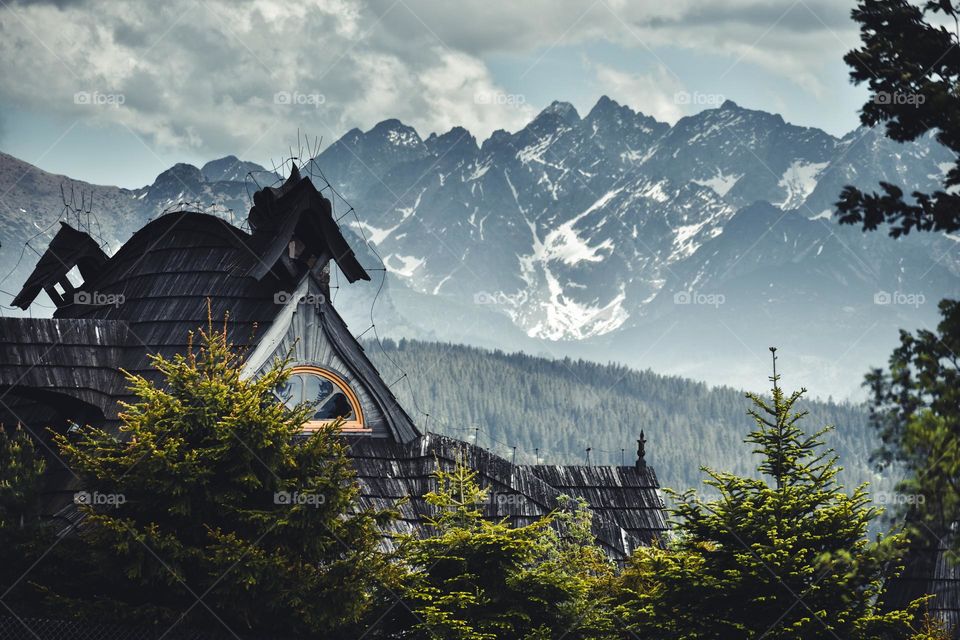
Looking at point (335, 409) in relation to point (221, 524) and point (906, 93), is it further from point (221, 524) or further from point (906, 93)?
point (906, 93)

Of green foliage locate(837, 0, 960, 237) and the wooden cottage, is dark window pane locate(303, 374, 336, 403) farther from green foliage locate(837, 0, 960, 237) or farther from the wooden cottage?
green foliage locate(837, 0, 960, 237)

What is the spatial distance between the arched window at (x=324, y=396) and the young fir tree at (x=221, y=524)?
5.26m

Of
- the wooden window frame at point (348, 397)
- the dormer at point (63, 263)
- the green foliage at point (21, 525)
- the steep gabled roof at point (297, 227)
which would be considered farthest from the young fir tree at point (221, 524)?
the dormer at point (63, 263)

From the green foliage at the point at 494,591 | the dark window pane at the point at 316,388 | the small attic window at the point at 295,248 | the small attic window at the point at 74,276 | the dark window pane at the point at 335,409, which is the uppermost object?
the small attic window at the point at 74,276

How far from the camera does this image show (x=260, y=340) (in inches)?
905

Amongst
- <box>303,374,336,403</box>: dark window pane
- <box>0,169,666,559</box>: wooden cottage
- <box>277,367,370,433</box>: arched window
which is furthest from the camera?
<box>303,374,336,403</box>: dark window pane

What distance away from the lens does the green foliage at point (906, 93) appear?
12.7m

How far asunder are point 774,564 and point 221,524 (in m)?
7.27

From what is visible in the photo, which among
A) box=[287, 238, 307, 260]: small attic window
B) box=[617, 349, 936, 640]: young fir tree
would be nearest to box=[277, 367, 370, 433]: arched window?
box=[287, 238, 307, 260]: small attic window

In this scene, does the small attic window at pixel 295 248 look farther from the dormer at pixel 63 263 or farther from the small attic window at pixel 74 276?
the small attic window at pixel 74 276

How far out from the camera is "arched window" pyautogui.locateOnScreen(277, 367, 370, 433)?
23672mm

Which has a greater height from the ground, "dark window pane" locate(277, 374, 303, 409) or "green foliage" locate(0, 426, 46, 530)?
"dark window pane" locate(277, 374, 303, 409)

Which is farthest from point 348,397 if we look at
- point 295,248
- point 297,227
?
point 297,227

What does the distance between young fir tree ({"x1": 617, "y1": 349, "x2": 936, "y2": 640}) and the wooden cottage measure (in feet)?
22.3
